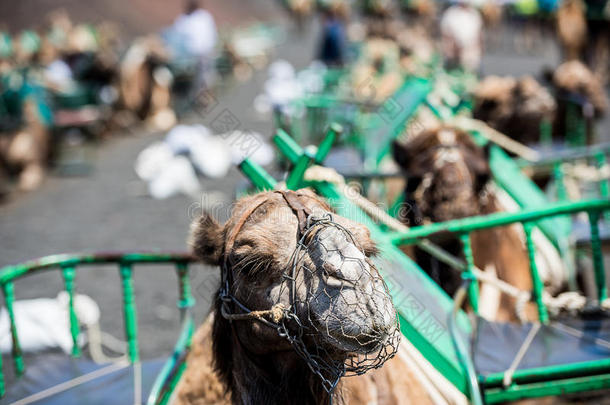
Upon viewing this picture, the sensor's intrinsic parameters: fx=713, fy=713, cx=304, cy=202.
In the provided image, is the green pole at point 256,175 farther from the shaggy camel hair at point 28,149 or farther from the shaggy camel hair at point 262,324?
the shaggy camel hair at point 28,149

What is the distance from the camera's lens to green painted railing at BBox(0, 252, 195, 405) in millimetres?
3248

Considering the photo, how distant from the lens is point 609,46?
16.1m

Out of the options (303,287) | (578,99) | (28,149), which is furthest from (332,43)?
(303,287)

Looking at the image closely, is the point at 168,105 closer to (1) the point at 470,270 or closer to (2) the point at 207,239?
(1) the point at 470,270

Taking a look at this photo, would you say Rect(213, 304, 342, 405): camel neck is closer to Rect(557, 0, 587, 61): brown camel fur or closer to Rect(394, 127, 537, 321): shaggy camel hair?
Rect(394, 127, 537, 321): shaggy camel hair

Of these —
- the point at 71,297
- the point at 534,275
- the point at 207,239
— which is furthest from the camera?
the point at 534,275

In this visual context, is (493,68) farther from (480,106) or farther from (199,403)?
(199,403)

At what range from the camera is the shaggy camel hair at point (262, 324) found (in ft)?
7.45

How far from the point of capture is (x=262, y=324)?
7.58 ft

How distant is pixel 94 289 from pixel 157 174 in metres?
3.81

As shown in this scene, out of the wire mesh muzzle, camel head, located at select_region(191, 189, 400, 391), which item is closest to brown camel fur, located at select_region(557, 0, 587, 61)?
camel head, located at select_region(191, 189, 400, 391)

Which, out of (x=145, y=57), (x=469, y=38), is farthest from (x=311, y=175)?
(x=145, y=57)

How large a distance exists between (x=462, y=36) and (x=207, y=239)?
10.3 meters

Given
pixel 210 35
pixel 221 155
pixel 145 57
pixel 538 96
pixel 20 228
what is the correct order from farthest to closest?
1. pixel 145 57
2. pixel 210 35
3. pixel 221 155
4. pixel 20 228
5. pixel 538 96
